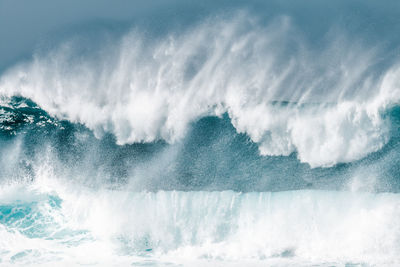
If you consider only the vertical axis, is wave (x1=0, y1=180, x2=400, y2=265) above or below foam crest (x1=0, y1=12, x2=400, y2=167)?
below

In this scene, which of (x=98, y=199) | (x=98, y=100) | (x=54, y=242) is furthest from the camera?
(x=98, y=100)

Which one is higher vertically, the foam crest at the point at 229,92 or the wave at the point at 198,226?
the foam crest at the point at 229,92

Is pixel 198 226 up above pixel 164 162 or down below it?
below

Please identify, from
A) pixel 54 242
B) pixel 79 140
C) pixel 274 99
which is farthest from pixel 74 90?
pixel 274 99

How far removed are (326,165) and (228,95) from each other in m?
2.66

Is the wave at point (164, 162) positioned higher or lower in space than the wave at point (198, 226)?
higher

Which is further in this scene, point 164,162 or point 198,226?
point 164,162

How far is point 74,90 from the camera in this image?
7.91m

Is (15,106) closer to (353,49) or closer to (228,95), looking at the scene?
(228,95)

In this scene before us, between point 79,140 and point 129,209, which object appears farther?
point 79,140

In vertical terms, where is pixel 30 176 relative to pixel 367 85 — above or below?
below

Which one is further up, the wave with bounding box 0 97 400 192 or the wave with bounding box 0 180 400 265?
the wave with bounding box 0 97 400 192

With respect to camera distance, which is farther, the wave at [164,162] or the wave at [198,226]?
the wave at [164,162]

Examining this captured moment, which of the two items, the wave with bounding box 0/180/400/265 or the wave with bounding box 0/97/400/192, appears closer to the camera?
the wave with bounding box 0/180/400/265
